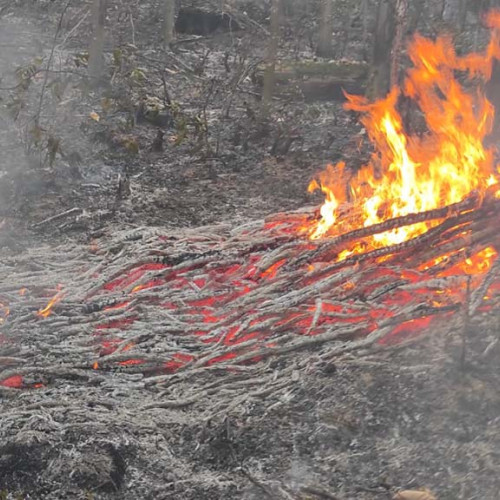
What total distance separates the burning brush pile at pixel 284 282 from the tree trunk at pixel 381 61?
399 cm

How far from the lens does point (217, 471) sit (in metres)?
3.91

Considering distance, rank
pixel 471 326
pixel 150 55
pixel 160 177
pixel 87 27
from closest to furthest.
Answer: pixel 471 326 → pixel 160 177 → pixel 150 55 → pixel 87 27

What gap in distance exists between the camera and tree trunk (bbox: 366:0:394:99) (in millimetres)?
11109

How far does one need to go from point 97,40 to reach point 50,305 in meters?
8.21

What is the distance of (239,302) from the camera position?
5.70 m

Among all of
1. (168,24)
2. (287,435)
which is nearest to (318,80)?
(168,24)

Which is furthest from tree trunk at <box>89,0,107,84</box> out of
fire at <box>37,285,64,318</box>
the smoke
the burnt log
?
fire at <box>37,285,64,318</box>

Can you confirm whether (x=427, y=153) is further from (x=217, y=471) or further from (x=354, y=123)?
(x=354, y=123)

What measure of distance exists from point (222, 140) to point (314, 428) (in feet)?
25.7

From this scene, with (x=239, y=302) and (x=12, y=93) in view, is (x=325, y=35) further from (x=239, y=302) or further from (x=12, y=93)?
(x=239, y=302)

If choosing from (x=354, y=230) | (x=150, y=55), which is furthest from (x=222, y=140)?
(x=354, y=230)

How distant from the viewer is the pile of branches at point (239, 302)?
495 cm

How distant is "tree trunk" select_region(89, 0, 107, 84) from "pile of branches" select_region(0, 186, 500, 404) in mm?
6944

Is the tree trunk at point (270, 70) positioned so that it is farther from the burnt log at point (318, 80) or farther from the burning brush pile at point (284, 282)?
the burning brush pile at point (284, 282)
